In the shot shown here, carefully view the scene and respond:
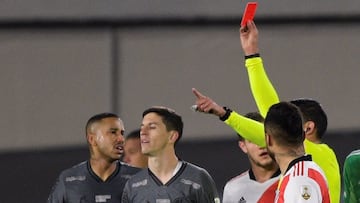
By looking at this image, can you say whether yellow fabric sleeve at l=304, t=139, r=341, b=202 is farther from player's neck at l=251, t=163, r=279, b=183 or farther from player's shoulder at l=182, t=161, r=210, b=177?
player's shoulder at l=182, t=161, r=210, b=177

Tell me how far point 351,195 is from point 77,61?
231 inches

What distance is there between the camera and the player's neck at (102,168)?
251 inches

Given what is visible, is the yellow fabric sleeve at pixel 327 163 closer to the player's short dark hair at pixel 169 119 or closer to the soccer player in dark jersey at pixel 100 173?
the player's short dark hair at pixel 169 119

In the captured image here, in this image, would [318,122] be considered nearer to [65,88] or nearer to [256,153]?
[256,153]

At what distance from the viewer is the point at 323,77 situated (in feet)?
38.3

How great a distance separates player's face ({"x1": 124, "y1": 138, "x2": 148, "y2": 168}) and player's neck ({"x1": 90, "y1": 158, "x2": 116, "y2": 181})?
2.40 feet

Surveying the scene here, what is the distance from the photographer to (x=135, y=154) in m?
7.20

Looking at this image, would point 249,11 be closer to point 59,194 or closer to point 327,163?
point 327,163

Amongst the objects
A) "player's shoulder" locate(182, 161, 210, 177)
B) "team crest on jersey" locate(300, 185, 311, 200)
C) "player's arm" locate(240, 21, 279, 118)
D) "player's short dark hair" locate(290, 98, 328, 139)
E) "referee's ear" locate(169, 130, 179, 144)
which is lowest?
"team crest on jersey" locate(300, 185, 311, 200)

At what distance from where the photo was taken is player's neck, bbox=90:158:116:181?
638 centimetres

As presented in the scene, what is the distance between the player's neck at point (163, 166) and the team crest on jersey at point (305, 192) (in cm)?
179

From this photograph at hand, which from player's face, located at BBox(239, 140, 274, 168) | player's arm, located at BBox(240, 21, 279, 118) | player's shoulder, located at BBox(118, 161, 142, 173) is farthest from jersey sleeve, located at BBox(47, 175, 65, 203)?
player's arm, located at BBox(240, 21, 279, 118)

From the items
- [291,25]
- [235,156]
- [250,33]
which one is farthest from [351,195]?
[291,25]

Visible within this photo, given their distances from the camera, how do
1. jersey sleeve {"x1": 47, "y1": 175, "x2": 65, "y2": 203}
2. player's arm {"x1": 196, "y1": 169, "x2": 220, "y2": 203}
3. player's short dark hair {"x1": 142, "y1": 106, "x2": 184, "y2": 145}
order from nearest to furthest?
player's arm {"x1": 196, "y1": 169, "x2": 220, "y2": 203} < player's short dark hair {"x1": 142, "y1": 106, "x2": 184, "y2": 145} < jersey sleeve {"x1": 47, "y1": 175, "x2": 65, "y2": 203}
